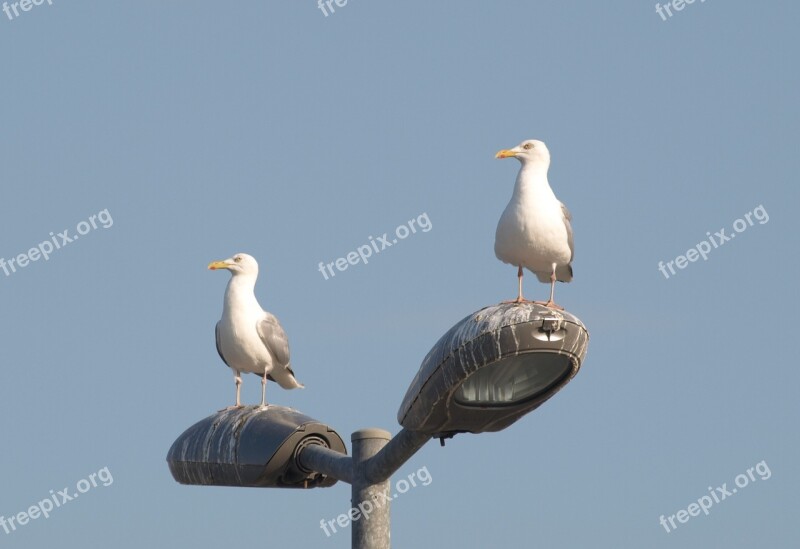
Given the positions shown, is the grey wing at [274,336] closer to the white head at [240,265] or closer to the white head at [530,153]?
the white head at [240,265]

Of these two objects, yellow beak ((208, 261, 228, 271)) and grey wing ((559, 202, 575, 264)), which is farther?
yellow beak ((208, 261, 228, 271))

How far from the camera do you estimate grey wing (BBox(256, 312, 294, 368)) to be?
16.7m

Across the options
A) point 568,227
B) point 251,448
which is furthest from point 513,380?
point 568,227

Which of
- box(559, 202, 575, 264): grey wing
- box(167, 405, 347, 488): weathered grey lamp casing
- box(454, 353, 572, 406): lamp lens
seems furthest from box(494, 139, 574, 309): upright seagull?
box(454, 353, 572, 406): lamp lens

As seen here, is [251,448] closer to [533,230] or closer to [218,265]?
[533,230]

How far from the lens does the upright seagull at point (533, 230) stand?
33.2 feet

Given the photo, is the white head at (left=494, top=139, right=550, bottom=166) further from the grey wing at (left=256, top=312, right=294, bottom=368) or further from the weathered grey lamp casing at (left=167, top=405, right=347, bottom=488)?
the grey wing at (left=256, top=312, right=294, bottom=368)

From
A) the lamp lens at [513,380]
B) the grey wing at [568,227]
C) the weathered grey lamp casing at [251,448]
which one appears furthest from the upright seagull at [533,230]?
the lamp lens at [513,380]

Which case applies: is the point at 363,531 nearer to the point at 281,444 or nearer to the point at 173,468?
the point at 281,444

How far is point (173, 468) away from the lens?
1025 centimetres

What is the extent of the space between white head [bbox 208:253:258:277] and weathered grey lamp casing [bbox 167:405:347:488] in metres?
6.22

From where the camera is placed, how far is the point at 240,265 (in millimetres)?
16422

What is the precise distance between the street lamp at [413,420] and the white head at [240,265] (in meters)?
6.19

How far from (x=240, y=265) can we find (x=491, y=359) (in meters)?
9.61
